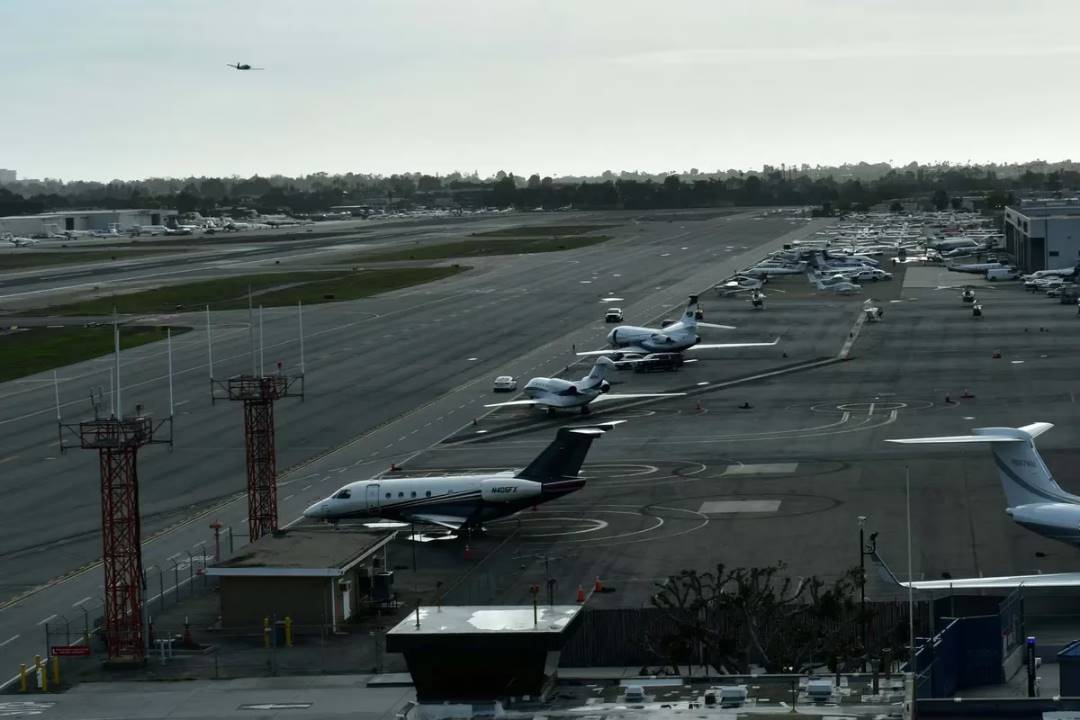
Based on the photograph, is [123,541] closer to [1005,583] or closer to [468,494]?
[468,494]

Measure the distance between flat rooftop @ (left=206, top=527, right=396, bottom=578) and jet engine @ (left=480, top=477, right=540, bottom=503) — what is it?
Answer: 5867 mm

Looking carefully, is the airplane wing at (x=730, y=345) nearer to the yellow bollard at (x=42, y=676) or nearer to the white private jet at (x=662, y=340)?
the white private jet at (x=662, y=340)

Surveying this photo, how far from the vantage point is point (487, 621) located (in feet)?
118

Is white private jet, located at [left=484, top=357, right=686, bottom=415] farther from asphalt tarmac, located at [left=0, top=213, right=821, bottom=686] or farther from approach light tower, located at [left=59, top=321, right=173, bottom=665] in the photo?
approach light tower, located at [left=59, top=321, right=173, bottom=665]

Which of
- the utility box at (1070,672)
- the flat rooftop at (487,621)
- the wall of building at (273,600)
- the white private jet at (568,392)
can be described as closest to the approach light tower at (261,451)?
the wall of building at (273,600)

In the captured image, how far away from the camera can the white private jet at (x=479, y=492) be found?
7362 centimetres

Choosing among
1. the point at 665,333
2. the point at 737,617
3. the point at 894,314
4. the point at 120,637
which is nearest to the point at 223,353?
the point at 665,333

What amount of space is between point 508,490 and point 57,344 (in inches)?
3696

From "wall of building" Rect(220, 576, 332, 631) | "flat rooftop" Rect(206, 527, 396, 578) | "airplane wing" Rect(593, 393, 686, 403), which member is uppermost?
"flat rooftop" Rect(206, 527, 396, 578)

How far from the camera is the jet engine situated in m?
73.6

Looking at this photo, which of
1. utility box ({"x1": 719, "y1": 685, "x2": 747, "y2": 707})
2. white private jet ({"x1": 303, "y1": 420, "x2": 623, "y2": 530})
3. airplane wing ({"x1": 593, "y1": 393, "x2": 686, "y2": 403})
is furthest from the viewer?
airplane wing ({"x1": 593, "y1": 393, "x2": 686, "y2": 403})

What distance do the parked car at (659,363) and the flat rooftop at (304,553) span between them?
65.1 m

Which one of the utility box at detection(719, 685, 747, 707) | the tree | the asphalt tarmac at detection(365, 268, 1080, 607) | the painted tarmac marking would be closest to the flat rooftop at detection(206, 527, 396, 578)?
the asphalt tarmac at detection(365, 268, 1080, 607)

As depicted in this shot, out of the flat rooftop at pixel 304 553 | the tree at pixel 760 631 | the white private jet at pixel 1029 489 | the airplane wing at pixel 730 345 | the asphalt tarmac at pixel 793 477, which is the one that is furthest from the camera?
the airplane wing at pixel 730 345
